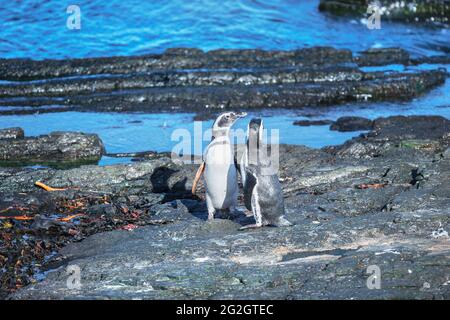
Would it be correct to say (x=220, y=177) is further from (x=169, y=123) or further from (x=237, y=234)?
(x=169, y=123)

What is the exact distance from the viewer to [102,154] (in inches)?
559

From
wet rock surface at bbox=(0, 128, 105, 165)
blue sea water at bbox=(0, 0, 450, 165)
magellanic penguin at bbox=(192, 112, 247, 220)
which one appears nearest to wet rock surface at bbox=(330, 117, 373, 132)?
blue sea water at bbox=(0, 0, 450, 165)

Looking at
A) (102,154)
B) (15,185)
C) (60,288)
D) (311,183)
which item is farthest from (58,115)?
(60,288)

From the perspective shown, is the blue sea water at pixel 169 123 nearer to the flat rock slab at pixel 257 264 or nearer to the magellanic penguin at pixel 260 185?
the magellanic penguin at pixel 260 185

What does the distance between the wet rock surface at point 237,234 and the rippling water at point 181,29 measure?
529 inches

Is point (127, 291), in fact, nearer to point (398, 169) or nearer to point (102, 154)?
point (398, 169)

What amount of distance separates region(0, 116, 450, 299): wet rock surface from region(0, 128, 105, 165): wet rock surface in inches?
70.1

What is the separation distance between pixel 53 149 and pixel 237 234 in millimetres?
6063

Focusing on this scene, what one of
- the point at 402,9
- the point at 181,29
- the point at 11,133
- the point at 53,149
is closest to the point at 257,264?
the point at 53,149

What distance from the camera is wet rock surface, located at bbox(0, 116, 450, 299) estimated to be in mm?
7406

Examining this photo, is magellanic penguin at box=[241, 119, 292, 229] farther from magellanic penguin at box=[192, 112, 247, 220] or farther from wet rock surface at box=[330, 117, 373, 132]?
wet rock surface at box=[330, 117, 373, 132]

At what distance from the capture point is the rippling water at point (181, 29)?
2567 cm

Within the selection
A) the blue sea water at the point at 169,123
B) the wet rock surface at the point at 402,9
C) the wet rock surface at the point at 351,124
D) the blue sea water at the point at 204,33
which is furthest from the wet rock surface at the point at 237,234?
the wet rock surface at the point at 402,9
